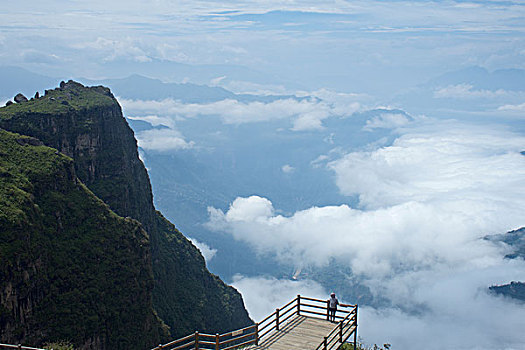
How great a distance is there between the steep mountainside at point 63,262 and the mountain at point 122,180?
7.52ft

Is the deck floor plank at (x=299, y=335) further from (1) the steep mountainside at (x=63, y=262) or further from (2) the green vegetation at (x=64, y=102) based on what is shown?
(2) the green vegetation at (x=64, y=102)

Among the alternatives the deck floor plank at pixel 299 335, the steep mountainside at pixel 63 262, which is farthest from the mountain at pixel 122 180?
the deck floor plank at pixel 299 335

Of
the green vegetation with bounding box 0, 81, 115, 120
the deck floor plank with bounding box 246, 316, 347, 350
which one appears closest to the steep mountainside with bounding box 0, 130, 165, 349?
the green vegetation with bounding box 0, 81, 115, 120

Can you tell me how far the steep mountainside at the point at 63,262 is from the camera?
156 ft

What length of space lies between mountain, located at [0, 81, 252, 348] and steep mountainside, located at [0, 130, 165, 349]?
7.52ft

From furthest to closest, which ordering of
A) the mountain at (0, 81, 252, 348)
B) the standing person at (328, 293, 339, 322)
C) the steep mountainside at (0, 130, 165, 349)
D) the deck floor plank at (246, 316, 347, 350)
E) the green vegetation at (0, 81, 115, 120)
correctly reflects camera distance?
the mountain at (0, 81, 252, 348) → the green vegetation at (0, 81, 115, 120) → the steep mountainside at (0, 130, 165, 349) → the standing person at (328, 293, 339, 322) → the deck floor plank at (246, 316, 347, 350)

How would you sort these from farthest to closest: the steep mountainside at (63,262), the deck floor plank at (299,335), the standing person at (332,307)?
the steep mountainside at (63,262)
the standing person at (332,307)
the deck floor plank at (299,335)

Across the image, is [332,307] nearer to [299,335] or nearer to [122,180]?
[299,335]

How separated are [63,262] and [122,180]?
3254 centimetres

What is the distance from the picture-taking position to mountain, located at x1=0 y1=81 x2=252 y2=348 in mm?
75812

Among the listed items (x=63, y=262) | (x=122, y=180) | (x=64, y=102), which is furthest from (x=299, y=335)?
(x=64, y=102)

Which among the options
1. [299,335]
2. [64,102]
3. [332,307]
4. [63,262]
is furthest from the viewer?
[64,102]

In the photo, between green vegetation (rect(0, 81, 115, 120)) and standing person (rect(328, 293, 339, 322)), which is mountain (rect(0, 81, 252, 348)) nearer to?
green vegetation (rect(0, 81, 115, 120))

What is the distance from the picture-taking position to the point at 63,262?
55.6 m
